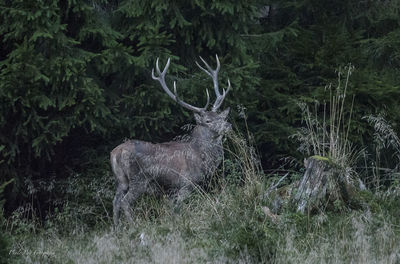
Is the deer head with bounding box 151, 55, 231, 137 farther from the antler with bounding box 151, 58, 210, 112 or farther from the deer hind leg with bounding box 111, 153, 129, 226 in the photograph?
the deer hind leg with bounding box 111, 153, 129, 226

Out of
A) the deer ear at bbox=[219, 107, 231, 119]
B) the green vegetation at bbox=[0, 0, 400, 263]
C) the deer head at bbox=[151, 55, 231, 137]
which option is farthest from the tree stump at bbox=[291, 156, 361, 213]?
the deer ear at bbox=[219, 107, 231, 119]

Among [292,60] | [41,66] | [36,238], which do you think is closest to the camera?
[36,238]

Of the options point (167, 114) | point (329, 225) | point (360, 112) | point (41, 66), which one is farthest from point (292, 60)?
point (329, 225)

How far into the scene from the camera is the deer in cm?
882

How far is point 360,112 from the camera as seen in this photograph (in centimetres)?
1011

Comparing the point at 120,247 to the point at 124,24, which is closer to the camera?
the point at 120,247

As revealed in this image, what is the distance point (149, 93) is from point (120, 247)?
326 cm

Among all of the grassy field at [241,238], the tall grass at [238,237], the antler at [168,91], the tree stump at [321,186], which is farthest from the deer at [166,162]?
the tree stump at [321,186]

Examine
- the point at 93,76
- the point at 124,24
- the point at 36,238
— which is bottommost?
the point at 36,238

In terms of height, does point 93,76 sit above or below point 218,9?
below

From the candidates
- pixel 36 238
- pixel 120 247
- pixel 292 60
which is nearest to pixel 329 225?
pixel 120 247

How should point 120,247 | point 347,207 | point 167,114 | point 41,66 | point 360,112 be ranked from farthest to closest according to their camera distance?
point 360,112 < point 167,114 < point 41,66 < point 347,207 < point 120,247

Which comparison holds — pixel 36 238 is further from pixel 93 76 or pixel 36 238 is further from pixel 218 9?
pixel 218 9

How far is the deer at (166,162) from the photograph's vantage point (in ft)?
28.9
